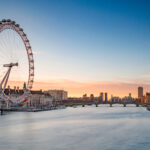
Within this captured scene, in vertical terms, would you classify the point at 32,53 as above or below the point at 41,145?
above

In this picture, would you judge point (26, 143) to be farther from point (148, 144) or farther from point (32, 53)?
point (32, 53)

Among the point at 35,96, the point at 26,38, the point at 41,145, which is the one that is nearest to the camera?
the point at 41,145

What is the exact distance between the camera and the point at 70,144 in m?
30.4

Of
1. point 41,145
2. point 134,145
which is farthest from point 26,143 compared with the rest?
point 134,145

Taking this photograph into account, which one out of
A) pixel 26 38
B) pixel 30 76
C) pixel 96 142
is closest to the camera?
pixel 96 142

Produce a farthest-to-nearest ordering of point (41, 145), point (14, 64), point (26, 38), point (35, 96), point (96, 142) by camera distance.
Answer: point (35, 96) < point (26, 38) < point (14, 64) < point (96, 142) < point (41, 145)

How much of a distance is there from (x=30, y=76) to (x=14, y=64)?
30.5 ft

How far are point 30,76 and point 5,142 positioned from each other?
35.6 meters

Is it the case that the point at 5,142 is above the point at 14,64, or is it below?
below

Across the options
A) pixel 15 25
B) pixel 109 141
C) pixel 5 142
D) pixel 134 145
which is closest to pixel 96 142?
pixel 109 141

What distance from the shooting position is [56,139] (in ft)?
110

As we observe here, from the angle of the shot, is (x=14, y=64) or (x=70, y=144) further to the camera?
(x=14, y=64)

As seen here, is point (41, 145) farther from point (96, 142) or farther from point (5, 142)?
point (96, 142)

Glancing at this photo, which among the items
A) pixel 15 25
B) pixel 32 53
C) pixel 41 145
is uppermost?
pixel 15 25
